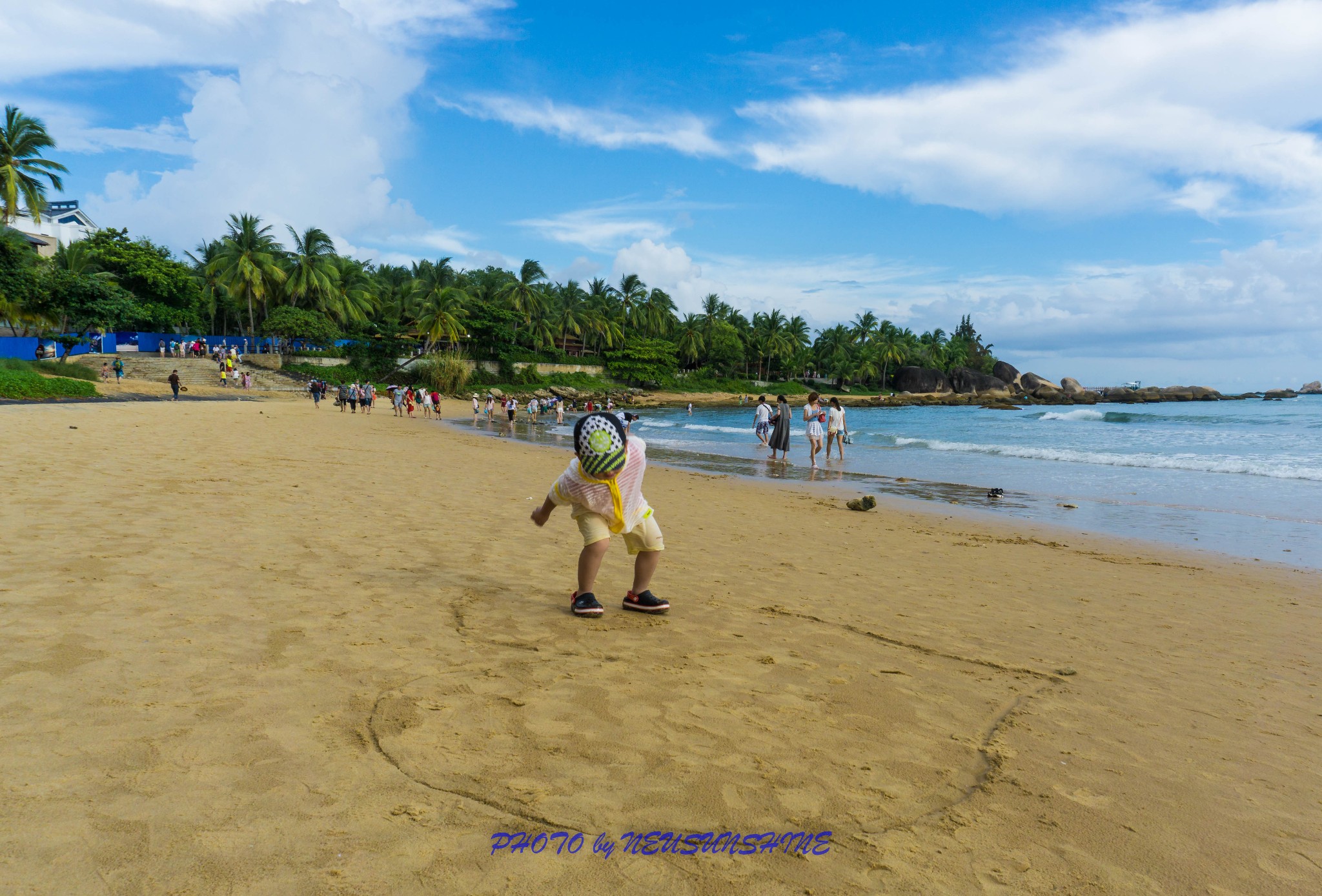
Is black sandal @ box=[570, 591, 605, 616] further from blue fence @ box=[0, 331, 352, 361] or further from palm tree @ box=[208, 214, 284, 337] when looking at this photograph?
palm tree @ box=[208, 214, 284, 337]

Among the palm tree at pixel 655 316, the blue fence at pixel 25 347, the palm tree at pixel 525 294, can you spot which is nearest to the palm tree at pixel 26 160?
the blue fence at pixel 25 347

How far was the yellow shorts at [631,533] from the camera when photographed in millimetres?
4332

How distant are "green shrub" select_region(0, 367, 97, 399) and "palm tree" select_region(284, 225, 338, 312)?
2894cm

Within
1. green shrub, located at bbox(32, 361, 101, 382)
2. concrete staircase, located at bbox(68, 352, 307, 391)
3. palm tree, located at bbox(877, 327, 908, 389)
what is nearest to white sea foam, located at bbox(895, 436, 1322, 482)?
green shrub, located at bbox(32, 361, 101, 382)

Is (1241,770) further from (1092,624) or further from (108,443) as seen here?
(108,443)

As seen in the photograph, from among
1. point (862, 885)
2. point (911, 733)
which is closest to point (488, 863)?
point (862, 885)

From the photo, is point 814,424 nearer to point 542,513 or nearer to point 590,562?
point 542,513

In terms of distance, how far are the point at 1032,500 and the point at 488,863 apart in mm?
12717

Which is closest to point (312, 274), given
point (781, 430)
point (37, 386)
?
point (37, 386)

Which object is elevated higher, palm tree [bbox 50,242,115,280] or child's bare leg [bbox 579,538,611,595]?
palm tree [bbox 50,242,115,280]

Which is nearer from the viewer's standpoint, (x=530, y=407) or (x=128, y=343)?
(x=530, y=407)

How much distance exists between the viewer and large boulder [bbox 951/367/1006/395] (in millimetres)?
105188

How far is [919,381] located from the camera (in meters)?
103

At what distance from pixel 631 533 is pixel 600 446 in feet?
2.07
